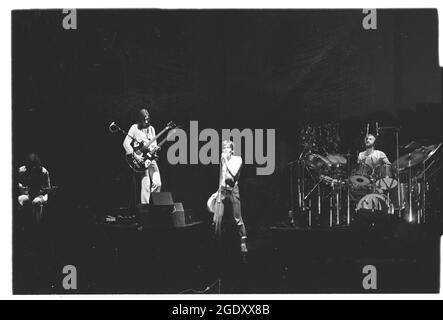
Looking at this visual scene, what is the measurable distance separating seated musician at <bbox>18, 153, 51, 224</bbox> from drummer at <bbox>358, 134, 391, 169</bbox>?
2.39 m

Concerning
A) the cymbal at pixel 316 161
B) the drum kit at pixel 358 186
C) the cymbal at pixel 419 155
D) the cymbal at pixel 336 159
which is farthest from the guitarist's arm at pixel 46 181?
the cymbal at pixel 419 155

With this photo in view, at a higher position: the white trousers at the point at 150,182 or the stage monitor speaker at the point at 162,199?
the white trousers at the point at 150,182

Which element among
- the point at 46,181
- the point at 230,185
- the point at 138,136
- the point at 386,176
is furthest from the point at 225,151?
the point at 46,181

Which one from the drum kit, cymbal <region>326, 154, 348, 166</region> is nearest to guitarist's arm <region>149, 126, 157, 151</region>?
the drum kit

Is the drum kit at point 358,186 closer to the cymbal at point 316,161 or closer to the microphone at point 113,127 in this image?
the cymbal at point 316,161

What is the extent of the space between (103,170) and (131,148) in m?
0.27

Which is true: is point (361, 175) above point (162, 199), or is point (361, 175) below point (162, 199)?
above

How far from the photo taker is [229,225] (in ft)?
15.9

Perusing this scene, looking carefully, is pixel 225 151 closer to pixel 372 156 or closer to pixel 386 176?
pixel 372 156

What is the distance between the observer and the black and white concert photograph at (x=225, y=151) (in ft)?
15.7

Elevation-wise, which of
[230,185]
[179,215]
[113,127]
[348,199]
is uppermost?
[113,127]

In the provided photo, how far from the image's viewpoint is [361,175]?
15.9 feet

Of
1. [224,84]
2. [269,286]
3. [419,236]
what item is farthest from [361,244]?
[224,84]

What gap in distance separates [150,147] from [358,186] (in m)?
1.61
